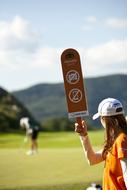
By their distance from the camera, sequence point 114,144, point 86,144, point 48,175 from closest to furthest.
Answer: point 114,144 < point 86,144 < point 48,175

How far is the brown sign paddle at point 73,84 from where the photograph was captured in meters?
5.70

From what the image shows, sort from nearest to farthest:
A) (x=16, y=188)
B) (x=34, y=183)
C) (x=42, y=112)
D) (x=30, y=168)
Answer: (x=16, y=188) < (x=34, y=183) < (x=30, y=168) < (x=42, y=112)

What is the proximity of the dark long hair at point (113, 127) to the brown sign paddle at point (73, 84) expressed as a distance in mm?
333

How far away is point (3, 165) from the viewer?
17.6 meters

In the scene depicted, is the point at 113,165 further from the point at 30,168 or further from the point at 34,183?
the point at 30,168

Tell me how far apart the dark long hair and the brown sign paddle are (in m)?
0.33

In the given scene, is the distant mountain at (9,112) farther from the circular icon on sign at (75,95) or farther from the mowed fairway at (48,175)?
the circular icon on sign at (75,95)

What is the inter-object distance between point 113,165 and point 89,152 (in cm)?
38

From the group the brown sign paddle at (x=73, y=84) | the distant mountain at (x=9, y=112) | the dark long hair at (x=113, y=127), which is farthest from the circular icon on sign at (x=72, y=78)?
the distant mountain at (x=9, y=112)

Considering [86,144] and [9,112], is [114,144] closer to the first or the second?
[86,144]

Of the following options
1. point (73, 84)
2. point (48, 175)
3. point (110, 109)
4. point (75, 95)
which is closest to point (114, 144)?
point (110, 109)

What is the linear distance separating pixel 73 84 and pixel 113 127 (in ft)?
2.01

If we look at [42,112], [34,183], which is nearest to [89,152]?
[34,183]

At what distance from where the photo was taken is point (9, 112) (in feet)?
352
